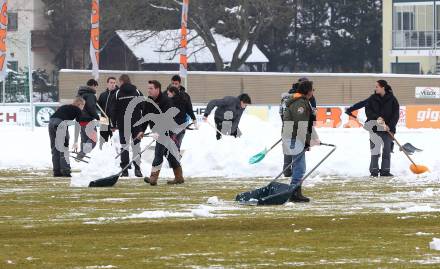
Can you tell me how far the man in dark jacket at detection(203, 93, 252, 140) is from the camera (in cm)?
2750

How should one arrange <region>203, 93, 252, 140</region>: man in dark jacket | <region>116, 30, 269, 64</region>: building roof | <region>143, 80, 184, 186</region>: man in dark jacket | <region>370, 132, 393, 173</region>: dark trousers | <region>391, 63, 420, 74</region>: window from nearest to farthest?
<region>143, 80, 184, 186</region>: man in dark jacket, <region>370, 132, 393, 173</region>: dark trousers, <region>203, 93, 252, 140</region>: man in dark jacket, <region>391, 63, 420, 74</region>: window, <region>116, 30, 269, 64</region>: building roof

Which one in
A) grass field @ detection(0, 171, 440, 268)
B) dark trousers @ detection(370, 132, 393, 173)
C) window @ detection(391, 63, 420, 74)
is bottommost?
grass field @ detection(0, 171, 440, 268)

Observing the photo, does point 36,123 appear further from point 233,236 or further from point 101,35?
point 101,35

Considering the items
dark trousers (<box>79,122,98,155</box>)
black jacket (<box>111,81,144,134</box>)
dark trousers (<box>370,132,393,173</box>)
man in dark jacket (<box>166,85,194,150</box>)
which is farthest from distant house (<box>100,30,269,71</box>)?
man in dark jacket (<box>166,85,194,150</box>)

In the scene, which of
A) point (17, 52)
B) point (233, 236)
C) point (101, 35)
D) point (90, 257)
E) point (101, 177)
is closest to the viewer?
point (90, 257)

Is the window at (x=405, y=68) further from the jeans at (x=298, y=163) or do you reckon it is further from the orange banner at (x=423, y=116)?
the jeans at (x=298, y=163)

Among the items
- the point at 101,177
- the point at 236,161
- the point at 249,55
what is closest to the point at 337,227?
the point at 101,177

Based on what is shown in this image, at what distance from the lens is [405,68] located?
77062 mm

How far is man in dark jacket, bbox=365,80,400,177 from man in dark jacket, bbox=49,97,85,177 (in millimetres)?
5285

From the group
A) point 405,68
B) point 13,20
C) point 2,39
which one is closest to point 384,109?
point 2,39

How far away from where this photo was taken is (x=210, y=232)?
13.4m

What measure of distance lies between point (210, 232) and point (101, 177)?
25.1 ft

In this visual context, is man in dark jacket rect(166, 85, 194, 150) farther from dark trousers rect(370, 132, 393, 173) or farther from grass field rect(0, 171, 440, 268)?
dark trousers rect(370, 132, 393, 173)

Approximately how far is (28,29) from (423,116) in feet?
159
